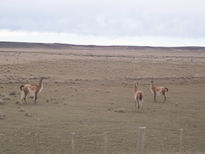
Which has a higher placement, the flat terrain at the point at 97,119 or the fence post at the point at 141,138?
the fence post at the point at 141,138

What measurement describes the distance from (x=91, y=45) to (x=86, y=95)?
6717 inches

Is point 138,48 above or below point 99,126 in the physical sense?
above

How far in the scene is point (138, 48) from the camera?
18175 cm

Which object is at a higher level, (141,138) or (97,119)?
(141,138)

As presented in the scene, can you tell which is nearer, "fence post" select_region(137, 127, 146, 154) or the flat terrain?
"fence post" select_region(137, 127, 146, 154)

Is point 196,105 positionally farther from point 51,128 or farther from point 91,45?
point 91,45

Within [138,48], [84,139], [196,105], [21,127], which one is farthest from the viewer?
[138,48]

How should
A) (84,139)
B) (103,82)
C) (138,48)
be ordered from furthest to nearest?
(138,48)
(103,82)
(84,139)

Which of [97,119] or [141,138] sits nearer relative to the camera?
[141,138]

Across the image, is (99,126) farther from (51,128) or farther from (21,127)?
(21,127)

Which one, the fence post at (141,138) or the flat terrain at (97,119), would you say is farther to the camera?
the flat terrain at (97,119)

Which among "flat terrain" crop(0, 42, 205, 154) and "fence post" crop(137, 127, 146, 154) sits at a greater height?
"fence post" crop(137, 127, 146, 154)

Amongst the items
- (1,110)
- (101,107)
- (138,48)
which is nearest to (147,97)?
(101,107)

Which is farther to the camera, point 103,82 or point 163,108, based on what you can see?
point 103,82
